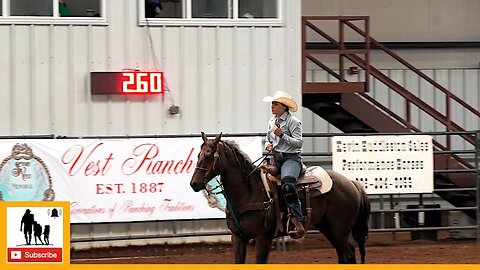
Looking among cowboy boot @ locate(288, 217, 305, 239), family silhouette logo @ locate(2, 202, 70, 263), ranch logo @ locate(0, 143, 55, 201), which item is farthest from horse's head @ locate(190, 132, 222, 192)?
ranch logo @ locate(0, 143, 55, 201)

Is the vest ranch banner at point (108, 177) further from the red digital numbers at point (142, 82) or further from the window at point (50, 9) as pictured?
the window at point (50, 9)

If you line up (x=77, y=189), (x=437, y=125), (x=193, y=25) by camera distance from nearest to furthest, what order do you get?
(x=77, y=189) < (x=193, y=25) < (x=437, y=125)

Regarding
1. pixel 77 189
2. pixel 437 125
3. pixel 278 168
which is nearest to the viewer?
pixel 278 168

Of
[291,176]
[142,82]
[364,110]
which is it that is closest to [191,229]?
[142,82]

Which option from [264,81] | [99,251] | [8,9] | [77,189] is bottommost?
[99,251]

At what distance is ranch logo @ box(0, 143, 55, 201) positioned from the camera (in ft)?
45.8

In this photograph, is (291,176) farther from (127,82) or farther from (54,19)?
(54,19)

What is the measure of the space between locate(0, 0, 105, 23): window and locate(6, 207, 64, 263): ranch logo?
4.47 metres

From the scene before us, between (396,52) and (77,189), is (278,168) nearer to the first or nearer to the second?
(77,189)

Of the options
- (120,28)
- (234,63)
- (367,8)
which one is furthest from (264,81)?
(367,8)

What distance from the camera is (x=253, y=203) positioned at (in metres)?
11.6

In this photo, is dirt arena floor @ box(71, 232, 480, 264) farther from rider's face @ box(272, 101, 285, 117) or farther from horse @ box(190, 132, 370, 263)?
rider's face @ box(272, 101, 285, 117)

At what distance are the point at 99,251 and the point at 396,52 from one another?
8024 mm

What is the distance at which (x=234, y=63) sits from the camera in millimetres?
15406
